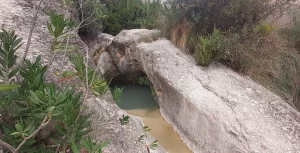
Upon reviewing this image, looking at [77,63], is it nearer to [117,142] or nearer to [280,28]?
[117,142]

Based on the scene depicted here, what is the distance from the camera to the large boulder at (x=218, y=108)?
11.1ft

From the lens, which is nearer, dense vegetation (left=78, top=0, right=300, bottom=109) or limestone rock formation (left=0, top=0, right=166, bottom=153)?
limestone rock formation (left=0, top=0, right=166, bottom=153)

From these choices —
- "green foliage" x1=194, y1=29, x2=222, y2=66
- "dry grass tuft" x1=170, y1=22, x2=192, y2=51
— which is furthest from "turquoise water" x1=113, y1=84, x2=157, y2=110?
"green foliage" x1=194, y1=29, x2=222, y2=66

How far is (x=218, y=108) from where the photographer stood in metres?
3.76

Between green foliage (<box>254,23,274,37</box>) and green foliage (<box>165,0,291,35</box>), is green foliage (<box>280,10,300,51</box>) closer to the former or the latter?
green foliage (<box>165,0,291,35</box>)

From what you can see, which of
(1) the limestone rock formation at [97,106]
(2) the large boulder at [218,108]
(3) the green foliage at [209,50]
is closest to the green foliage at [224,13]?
(3) the green foliage at [209,50]

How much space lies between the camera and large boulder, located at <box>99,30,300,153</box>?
11.1ft

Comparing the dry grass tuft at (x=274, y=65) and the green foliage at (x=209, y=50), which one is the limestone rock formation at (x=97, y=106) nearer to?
the green foliage at (x=209, y=50)

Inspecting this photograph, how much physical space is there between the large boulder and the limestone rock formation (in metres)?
1.08

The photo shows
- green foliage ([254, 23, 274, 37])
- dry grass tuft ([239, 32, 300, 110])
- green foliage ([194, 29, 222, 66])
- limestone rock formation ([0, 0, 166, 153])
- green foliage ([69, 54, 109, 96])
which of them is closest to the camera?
green foliage ([69, 54, 109, 96])

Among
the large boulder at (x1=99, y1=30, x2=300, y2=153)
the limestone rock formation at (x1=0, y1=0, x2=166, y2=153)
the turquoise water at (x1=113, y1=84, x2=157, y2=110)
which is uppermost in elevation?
the limestone rock formation at (x1=0, y1=0, x2=166, y2=153)

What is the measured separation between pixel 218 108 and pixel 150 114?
183 cm

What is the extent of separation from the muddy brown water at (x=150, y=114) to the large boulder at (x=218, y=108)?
0.13 meters

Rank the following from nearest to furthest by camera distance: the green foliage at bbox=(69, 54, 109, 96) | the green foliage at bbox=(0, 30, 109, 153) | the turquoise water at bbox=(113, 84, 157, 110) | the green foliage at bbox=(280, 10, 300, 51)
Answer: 1. the green foliage at bbox=(0, 30, 109, 153)
2. the green foliage at bbox=(69, 54, 109, 96)
3. the green foliage at bbox=(280, 10, 300, 51)
4. the turquoise water at bbox=(113, 84, 157, 110)
